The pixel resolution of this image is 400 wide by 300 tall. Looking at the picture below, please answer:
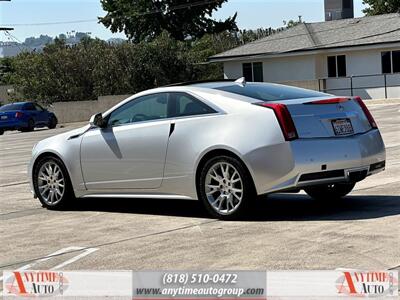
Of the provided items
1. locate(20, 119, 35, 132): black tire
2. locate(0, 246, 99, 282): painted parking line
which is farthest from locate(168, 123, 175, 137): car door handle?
locate(20, 119, 35, 132): black tire

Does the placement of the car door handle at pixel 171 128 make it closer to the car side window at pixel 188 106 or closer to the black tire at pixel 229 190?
the car side window at pixel 188 106

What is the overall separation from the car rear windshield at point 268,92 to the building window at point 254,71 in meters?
38.8

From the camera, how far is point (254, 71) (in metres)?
48.7

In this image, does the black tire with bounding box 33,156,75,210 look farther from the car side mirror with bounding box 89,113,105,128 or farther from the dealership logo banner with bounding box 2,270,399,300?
the dealership logo banner with bounding box 2,270,399,300

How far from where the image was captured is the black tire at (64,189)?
410 inches

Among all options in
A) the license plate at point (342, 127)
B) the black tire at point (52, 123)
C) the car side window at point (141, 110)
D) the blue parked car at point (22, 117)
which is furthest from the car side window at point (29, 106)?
the license plate at point (342, 127)

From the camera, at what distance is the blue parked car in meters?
38.8

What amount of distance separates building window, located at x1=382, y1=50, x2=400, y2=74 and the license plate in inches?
1385

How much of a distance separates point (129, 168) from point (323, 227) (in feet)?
8.85

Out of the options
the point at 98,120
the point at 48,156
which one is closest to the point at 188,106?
the point at 98,120

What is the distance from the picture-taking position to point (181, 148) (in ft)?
30.1

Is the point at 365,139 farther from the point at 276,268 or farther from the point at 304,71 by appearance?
the point at 304,71

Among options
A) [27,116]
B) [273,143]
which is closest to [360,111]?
[273,143]

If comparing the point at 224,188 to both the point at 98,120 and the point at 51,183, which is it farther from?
the point at 51,183
